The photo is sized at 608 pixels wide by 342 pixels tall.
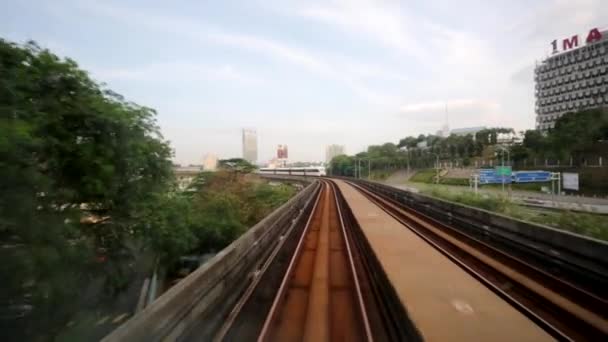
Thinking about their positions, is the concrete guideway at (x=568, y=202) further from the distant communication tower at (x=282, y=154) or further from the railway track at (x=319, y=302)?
the distant communication tower at (x=282, y=154)

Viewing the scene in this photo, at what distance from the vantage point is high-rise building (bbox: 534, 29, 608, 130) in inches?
3701

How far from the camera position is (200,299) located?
5.89 m

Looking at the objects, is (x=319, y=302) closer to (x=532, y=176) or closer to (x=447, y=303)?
(x=447, y=303)

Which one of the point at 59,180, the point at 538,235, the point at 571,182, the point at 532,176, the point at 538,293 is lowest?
the point at 538,293

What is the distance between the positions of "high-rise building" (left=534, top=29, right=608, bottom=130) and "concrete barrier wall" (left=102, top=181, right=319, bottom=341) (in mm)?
114037

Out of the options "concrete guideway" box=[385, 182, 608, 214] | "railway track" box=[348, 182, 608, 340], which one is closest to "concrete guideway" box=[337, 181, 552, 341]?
"railway track" box=[348, 182, 608, 340]

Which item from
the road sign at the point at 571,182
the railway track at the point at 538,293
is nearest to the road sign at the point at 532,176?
the road sign at the point at 571,182

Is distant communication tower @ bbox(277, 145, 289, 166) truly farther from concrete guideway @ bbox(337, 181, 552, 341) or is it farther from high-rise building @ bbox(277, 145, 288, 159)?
concrete guideway @ bbox(337, 181, 552, 341)

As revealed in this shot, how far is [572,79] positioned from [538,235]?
4681 inches

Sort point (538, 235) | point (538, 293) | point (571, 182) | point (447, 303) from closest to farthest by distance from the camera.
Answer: point (447, 303)
point (538, 293)
point (538, 235)
point (571, 182)


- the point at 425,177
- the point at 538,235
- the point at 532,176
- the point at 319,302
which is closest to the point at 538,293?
the point at 538,235

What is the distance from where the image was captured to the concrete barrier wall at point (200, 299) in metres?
4.07

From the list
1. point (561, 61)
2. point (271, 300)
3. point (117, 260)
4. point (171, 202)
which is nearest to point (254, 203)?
point (171, 202)

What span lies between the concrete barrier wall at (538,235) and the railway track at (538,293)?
621mm
